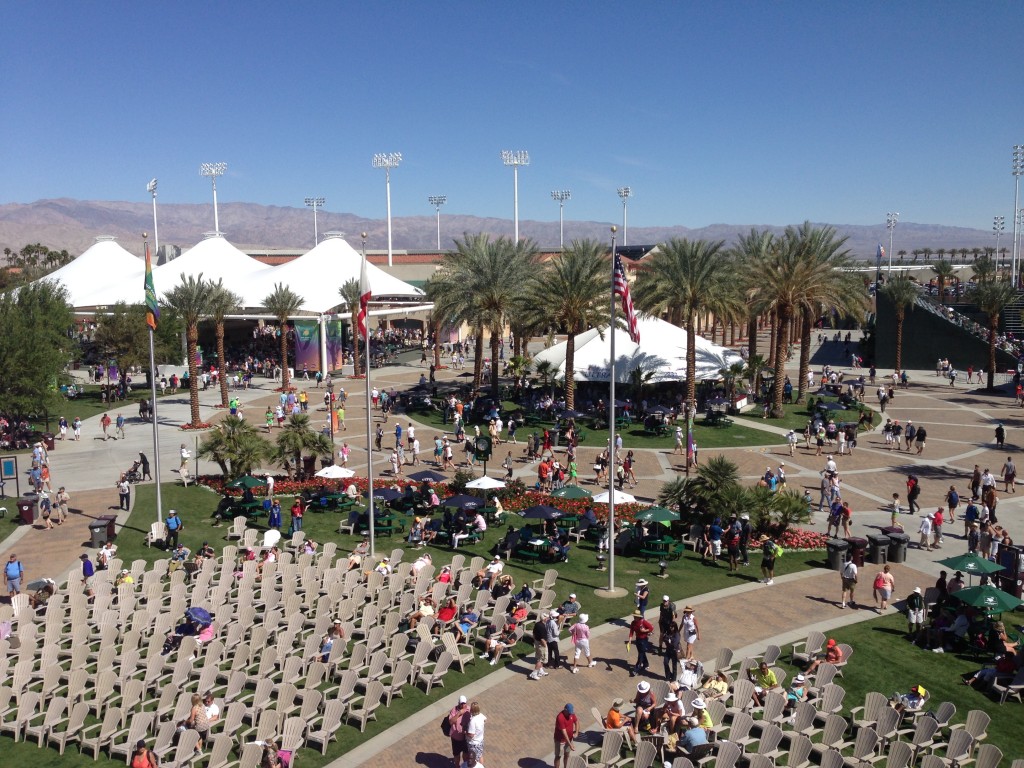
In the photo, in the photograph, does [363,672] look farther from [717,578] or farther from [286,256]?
[286,256]

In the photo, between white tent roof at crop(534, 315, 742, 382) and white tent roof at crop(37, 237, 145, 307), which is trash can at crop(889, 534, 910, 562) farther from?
white tent roof at crop(37, 237, 145, 307)

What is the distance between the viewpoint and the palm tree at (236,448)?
29.1m

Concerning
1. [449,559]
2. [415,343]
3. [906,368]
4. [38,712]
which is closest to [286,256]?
[415,343]

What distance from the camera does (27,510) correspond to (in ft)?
85.4

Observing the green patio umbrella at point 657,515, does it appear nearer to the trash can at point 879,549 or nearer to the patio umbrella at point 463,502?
the patio umbrella at point 463,502

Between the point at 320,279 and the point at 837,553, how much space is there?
49024 mm

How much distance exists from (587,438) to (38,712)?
2686 cm

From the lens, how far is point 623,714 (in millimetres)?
14094

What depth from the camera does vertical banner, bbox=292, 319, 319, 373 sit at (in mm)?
59656

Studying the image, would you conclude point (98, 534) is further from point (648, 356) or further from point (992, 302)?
point (992, 302)

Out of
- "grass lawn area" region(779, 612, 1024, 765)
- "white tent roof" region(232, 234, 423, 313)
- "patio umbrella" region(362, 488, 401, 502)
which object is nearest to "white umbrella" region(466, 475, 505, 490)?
"patio umbrella" region(362, 488, 401, 502)

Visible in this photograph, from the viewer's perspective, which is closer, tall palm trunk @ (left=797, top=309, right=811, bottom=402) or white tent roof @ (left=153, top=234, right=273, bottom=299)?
tall palm trunk @ (left=797, top=309, right=811, bottom=402)

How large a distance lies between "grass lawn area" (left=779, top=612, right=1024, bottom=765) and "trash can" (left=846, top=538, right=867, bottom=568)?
321 cm

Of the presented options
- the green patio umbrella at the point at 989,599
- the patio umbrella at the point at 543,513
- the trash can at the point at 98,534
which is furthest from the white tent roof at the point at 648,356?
the green patio umbrella at the point at 989,599
